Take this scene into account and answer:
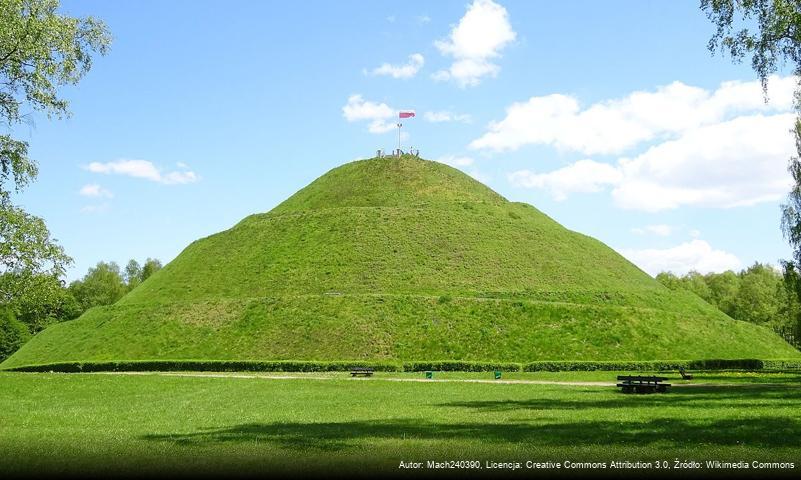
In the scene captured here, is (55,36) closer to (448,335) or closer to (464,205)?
(448,335)

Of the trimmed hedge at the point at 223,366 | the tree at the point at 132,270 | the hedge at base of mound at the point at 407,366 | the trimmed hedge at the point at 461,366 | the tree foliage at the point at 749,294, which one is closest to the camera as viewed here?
the trimmed hedge at the point at 461,366

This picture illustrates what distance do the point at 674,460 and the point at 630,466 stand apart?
1070 millimetres

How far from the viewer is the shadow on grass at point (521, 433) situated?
1305cm

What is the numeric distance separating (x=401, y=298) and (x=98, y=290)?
295ft

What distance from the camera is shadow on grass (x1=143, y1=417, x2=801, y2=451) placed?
13055 millimetres

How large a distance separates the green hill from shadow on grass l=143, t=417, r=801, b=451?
34.2 metres

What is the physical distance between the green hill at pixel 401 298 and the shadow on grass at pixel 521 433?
112 feet

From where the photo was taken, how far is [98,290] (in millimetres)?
127000

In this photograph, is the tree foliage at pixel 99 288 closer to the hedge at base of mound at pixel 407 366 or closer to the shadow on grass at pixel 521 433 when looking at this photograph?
the hedge at base of mound at pixel 407 366

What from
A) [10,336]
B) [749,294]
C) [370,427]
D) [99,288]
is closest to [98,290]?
[99,288]

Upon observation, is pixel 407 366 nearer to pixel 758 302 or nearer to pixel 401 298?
pixel 401 298

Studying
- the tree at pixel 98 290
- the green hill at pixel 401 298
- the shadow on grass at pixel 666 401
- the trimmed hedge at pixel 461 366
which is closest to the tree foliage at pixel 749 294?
the green hill at pixel 401 298

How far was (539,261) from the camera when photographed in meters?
71.5

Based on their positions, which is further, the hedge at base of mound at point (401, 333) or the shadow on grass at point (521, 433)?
the hedge at base of mound at point (401, 333)
